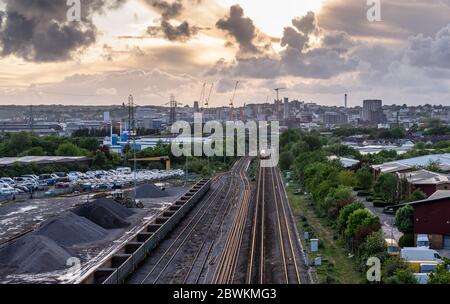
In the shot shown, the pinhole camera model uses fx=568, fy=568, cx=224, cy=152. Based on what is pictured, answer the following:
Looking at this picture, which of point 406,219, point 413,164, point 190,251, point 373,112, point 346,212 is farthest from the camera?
point 373,112

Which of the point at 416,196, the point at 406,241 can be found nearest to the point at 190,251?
the point at 406,241

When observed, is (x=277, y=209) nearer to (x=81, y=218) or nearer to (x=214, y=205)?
(x=214, y=205)

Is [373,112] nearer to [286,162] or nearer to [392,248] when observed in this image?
[286,162]

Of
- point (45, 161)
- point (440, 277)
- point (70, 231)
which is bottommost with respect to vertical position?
point (70, 231)

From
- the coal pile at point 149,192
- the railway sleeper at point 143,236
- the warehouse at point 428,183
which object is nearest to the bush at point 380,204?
the warehouse at point 428,183

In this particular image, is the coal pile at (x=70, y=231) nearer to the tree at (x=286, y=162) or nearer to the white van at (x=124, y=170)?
the white van at (x=124, y=170)

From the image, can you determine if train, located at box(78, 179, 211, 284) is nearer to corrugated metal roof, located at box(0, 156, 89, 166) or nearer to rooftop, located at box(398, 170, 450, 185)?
rooftop, located at box(398, 170, 450, 185)
